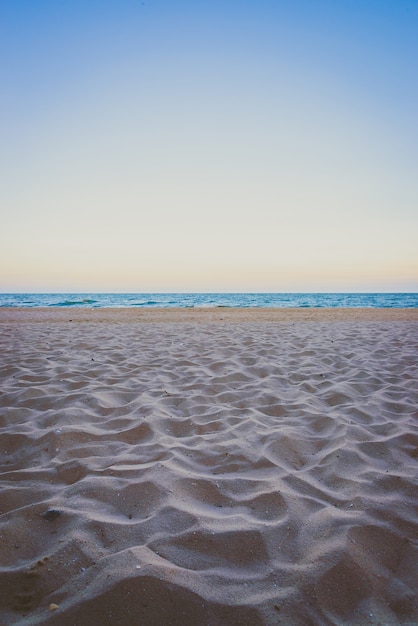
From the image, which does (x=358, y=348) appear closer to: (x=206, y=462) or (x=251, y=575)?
(x=206, y=462)

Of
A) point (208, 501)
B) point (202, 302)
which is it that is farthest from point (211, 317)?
point (202, 302)

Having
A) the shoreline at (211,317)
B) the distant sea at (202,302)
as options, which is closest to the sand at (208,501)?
the shoreline at (211,317)

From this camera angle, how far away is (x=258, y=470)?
2.24m

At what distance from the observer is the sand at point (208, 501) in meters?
1.33

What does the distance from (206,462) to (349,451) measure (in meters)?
0.99

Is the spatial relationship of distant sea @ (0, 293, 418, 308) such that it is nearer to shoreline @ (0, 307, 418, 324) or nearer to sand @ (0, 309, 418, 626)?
shoreline @ (0, 307, 418, 324)

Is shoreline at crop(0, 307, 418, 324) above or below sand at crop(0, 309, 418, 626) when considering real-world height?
above

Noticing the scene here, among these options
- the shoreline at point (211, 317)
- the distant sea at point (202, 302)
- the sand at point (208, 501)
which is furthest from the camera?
the distant sea at point (202, 302)

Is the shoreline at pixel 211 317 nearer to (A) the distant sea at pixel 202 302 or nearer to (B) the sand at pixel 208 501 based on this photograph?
(B) the sand at pixel 208 501

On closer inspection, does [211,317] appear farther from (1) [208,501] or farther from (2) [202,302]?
(2) [202,302]

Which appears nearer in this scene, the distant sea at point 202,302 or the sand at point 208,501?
the sand at point 208,501

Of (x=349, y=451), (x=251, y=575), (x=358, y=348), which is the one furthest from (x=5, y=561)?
(x=358, y=348)

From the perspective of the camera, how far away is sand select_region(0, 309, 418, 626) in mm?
1325

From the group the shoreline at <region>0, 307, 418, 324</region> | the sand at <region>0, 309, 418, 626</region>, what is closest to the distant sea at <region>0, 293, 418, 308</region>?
the shoreline at <region>0, 307, 418, 324</region>
